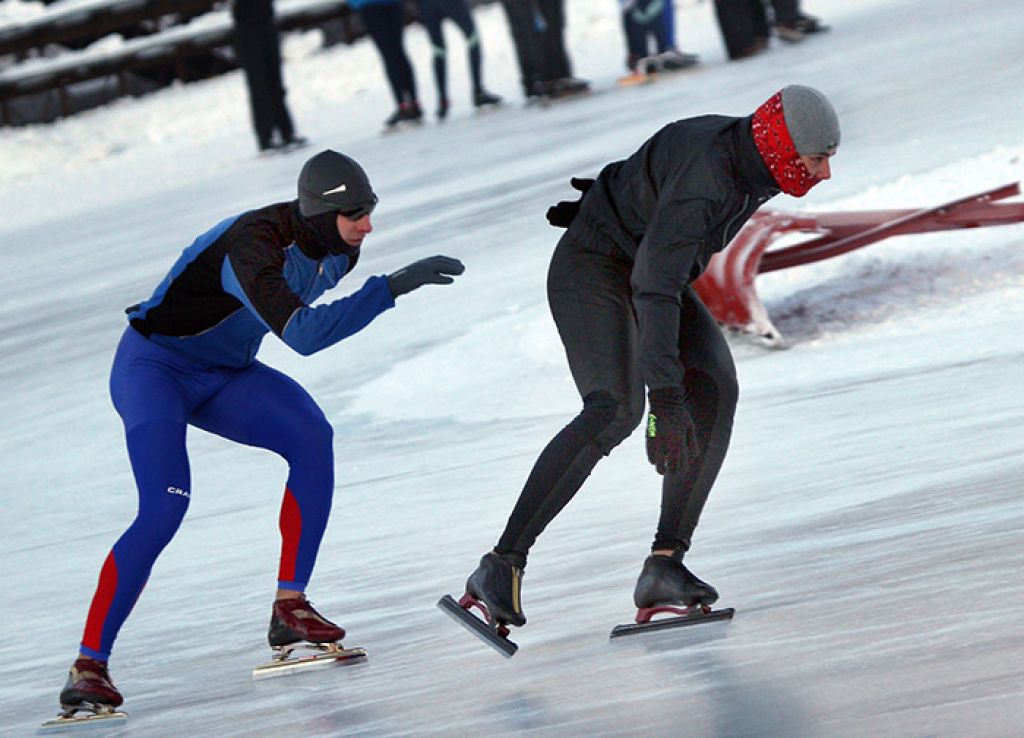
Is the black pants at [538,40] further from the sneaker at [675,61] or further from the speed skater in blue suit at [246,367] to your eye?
the speed skater in blue suit at [246,367]

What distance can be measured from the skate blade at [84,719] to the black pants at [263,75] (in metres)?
10.2

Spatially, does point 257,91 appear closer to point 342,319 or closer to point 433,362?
point 433,362

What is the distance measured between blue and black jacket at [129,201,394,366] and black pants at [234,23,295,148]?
9.64m

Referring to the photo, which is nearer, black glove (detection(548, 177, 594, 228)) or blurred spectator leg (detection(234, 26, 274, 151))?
black glove (detection(548, 177, 594, 228))

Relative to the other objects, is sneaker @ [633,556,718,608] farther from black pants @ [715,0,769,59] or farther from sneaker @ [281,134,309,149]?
sneaker @ [281,134,309,149]

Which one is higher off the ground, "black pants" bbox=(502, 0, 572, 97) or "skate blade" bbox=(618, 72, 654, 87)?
"black pants" bbox=(502, 0, 572, 97)

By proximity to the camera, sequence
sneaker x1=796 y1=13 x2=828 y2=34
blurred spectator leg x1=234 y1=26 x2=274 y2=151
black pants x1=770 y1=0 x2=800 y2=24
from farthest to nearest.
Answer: sneaker x1=796 y1=13 x2=828 y2=34 → black pants x1=770 y1=0 x2=800 y2=24 → blurred spectator leg x1=234 y1=26 x2=274 y2=151

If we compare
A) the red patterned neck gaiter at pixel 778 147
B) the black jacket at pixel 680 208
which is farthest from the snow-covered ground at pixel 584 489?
the red patterned neck gaiter at pixel 778 147

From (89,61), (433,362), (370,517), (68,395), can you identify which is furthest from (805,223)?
(89,61)

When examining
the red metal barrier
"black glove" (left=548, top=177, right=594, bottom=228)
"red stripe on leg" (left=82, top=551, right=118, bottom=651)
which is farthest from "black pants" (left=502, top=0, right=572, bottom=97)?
"red stripe on leg" (left=82, top=551, right=118, bottom=651)

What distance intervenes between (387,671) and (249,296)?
2.69 feet

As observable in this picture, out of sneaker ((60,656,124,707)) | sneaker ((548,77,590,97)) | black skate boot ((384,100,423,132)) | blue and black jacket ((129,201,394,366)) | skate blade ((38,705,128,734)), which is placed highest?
blue and black jacket ((129,201,394,366))

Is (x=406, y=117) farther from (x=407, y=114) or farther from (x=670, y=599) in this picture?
(x=670, y=599)

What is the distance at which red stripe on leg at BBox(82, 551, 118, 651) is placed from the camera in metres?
4.05
